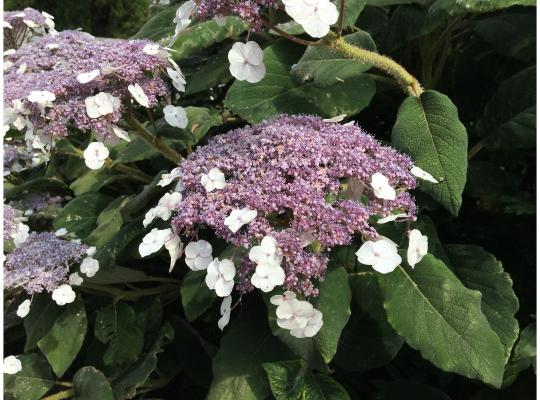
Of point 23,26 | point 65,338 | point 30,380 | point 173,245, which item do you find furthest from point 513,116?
point 23,26

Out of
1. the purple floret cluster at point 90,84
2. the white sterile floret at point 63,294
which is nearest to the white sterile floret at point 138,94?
the purple floret cluster at point 90,84

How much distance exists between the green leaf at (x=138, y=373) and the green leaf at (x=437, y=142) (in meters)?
0.57

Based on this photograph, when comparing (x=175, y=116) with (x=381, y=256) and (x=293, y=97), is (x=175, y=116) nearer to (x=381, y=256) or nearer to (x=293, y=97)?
(x=293, y=97)

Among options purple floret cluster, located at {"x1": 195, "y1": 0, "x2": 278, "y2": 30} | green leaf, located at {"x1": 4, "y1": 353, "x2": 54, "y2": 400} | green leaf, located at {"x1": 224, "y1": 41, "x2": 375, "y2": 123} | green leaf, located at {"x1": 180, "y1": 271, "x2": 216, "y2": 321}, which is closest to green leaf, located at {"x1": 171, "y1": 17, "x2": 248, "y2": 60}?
green leaf, located at {"x1": 224, "y1": 41, "x2": 375, "y2": 123}

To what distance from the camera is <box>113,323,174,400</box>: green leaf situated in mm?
1070

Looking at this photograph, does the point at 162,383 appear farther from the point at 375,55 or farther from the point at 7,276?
the point at 375,55

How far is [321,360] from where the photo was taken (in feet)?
3.15

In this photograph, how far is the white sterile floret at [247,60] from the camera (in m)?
0.89

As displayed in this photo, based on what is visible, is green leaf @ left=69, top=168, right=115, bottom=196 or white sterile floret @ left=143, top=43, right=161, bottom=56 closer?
white sterile floret @ left=143, top=43, right=161, bottom=56

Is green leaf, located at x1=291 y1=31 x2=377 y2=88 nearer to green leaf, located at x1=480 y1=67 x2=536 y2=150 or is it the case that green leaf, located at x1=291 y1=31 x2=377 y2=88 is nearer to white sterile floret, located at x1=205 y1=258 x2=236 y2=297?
→ green leaf, located at x1=480 y1=67 x2=536 y2=150

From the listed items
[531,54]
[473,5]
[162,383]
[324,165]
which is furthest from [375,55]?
[162,383]

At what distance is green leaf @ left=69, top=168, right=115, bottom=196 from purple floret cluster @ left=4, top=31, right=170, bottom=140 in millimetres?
411

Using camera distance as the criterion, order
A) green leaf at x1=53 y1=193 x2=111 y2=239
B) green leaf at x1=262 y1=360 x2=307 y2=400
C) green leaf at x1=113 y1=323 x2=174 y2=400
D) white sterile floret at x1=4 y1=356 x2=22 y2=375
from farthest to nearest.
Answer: green leaf at x1=53 y1=193 x2=111 y2=239, white sterile floret at x1=4 y1=356 x2=22 y2=375, green leaf at x1=113 y1=323 x2=174 y2=400, green leaf at x1=262 y1=360 x2=307 y2=400

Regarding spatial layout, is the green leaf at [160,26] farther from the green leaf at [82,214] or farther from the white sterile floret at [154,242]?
the white sterile floret at [154,242]
